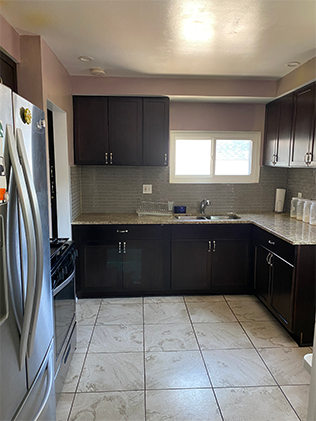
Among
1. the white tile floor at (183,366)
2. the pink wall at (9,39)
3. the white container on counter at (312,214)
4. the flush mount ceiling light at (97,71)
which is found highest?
the flush mount ceiling light at (97,71)

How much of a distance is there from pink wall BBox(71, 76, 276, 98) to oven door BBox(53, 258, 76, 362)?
207cm

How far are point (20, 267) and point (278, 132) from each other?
3.26 metres

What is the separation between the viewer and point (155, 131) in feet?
11.7

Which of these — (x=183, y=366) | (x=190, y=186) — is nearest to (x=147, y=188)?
(x=190, y=186)

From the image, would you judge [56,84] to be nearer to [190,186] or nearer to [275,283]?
[190,186]

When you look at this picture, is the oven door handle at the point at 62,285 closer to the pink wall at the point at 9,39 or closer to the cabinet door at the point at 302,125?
the pink wall at the point at 9,39

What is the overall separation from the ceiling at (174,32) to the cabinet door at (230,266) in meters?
1.89

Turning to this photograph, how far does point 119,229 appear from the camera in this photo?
3.39 metres

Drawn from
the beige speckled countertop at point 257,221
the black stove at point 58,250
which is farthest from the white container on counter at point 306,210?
the black stove at point 58,250

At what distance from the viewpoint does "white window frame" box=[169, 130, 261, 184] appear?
12.8 ft

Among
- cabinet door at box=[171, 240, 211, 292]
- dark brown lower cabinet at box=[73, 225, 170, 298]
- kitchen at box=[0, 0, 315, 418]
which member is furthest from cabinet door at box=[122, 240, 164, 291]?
kitchen at box=[0, 0, 315, 418]

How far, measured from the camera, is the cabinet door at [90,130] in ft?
11.4

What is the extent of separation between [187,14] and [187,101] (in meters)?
1.75

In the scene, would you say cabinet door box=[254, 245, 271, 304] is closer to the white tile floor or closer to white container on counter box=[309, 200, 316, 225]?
the white tile floor
